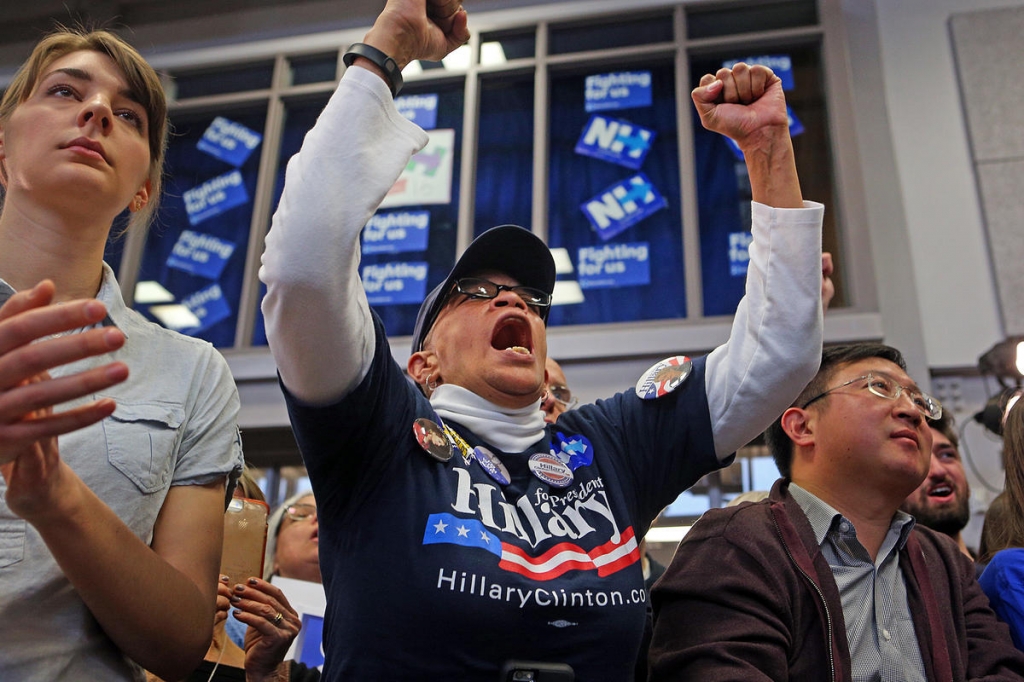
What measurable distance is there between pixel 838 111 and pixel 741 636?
4982 mm

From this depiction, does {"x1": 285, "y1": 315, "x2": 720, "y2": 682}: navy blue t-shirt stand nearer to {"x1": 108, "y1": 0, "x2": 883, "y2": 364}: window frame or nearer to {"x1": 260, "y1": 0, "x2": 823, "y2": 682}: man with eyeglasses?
{"x1": 260, "y1": 0, "x2": 823, "y2": 682}: man with eyeglasses

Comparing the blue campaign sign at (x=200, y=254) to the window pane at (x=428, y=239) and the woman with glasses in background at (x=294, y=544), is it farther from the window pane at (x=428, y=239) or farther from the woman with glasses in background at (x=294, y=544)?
the woman with glasses in background at (x=294, y=544)

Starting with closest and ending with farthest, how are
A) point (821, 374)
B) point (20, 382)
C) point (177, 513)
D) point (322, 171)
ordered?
point (20, 382)
point (322, 171)
point (177, 513)
point (821, 374)

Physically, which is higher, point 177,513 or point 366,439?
point 366,439

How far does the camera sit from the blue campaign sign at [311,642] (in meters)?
2.52

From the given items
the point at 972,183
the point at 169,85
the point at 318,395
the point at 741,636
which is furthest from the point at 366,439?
the point at 169,85

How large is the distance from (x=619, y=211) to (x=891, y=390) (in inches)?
158

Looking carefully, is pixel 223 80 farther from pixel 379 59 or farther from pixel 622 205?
pixel 379 59

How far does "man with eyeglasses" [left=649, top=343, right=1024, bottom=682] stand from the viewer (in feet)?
5.08

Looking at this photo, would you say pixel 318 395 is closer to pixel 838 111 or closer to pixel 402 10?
pixel 402 10

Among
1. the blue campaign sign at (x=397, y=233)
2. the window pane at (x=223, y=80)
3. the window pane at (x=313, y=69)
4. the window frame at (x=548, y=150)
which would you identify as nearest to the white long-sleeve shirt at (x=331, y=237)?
the window frame at (x=548, y=150)

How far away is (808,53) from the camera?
19.9ft

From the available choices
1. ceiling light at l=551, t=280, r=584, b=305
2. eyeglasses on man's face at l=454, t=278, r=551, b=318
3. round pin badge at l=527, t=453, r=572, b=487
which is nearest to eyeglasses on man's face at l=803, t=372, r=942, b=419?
eyeglasses on man's face at l=454, t=278, r=551, b=318

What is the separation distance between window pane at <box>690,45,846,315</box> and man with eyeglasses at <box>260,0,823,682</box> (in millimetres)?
4126
